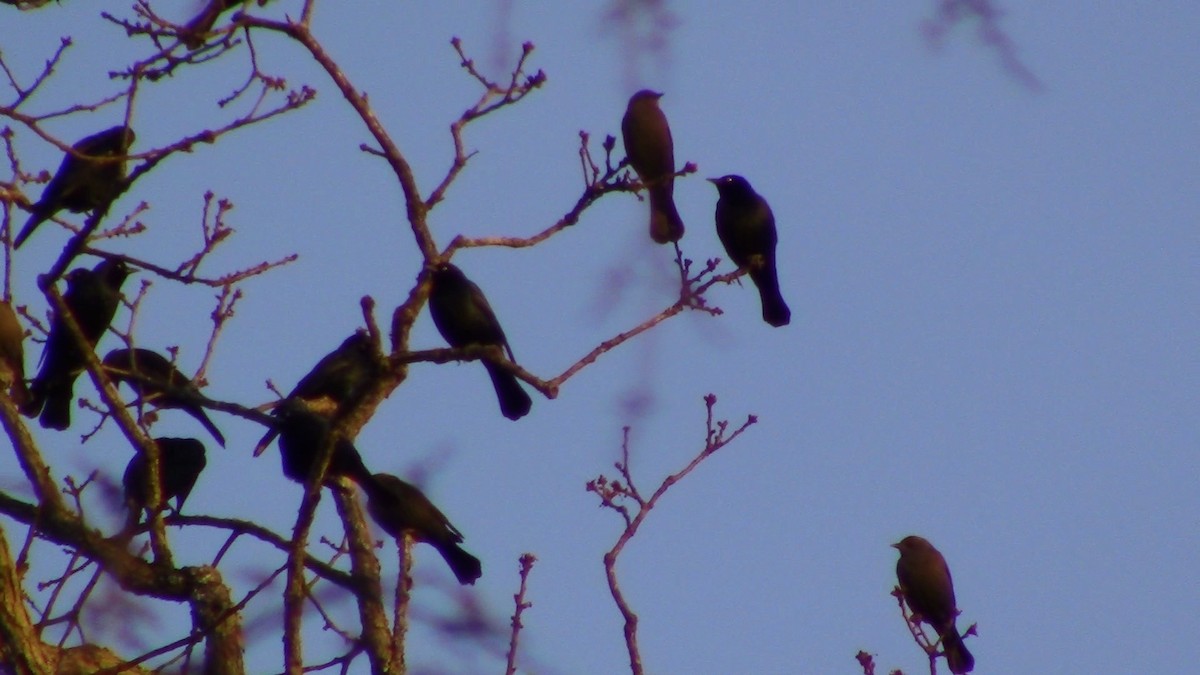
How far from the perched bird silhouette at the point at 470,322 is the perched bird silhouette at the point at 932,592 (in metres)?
2.24

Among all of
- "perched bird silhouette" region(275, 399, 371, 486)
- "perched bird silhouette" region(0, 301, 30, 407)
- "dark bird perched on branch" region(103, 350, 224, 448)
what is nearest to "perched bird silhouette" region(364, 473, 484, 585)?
"perched bird silhouette" region(275, 399, 371, 486)

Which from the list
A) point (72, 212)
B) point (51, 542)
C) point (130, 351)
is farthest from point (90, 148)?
A: point (51, 542)

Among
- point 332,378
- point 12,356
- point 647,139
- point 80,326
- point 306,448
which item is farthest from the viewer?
point 647,139

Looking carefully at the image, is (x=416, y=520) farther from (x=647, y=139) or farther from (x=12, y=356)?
(x=647, y=139)

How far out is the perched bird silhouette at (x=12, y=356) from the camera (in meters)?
6.34

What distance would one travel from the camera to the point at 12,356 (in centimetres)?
681

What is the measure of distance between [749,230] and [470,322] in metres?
1.92

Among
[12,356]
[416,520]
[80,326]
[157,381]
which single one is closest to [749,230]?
[416,520]

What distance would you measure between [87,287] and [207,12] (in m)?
5.70

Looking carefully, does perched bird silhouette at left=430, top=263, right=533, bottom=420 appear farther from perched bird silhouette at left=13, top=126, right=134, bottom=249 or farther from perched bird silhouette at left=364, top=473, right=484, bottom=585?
perched bird silhouette at left=13, top=126, right=134, bottom=249

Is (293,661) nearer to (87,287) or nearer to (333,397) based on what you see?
(333,397)

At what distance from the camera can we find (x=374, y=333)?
4949 mm

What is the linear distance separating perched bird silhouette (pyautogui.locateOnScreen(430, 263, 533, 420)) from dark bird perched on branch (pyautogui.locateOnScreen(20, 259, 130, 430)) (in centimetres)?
147

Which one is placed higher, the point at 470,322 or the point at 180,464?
the point at 470,322
